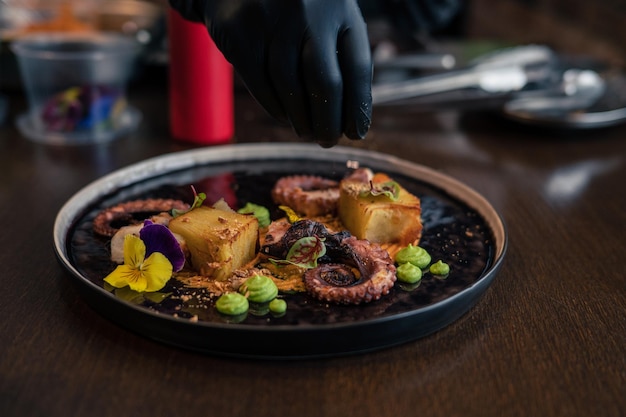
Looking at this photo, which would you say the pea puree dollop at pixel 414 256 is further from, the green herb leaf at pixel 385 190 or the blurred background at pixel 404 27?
the blurred background at pixel 404 27

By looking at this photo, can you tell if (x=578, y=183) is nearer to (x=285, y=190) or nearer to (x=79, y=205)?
(x=285, y=190)

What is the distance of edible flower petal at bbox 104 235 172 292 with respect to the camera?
3.89 feet

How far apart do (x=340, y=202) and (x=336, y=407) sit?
0.64 m

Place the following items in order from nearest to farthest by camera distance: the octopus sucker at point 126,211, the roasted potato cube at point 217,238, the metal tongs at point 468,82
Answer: the roasted potato cube at point 217,238 → the octopus sucker at point 126,211 → the metal tongs at point 468,82

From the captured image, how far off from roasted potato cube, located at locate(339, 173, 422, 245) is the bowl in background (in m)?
1.17

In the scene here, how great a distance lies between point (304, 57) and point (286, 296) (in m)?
0.49

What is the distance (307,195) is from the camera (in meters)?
1.57

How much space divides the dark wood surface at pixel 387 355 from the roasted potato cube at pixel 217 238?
21cm

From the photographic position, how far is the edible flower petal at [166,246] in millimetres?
1246

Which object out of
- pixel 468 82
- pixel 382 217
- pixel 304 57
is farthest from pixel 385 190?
pixel 468 82

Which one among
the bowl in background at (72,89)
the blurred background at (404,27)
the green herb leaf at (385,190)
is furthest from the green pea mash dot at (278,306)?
the blurred background at (404,27)

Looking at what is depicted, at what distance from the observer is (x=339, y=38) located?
1.36m

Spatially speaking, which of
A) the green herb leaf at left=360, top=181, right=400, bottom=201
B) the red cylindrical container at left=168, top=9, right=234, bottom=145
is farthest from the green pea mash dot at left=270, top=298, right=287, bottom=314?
the red cylindrical container at left=168, top=9, right=234, bottom=145

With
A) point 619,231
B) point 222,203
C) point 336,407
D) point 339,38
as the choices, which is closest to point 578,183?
point 619,231
